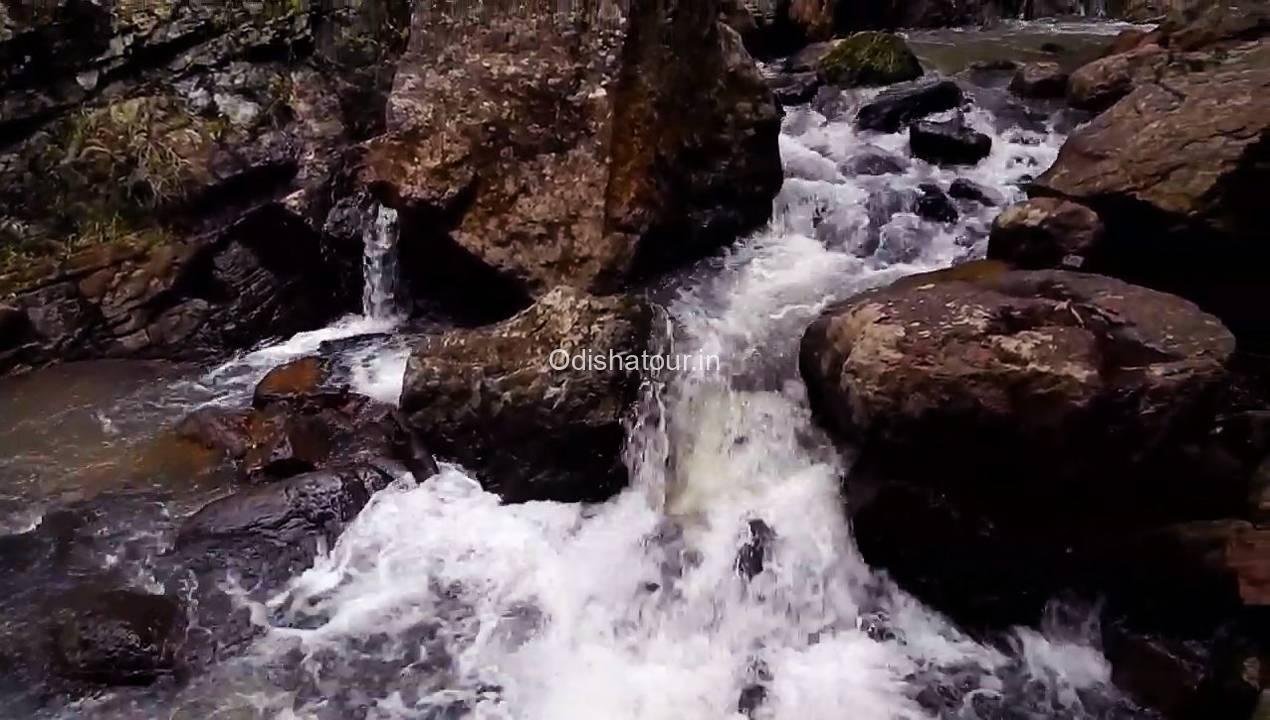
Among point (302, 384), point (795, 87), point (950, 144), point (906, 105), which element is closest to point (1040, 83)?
point (906, 105)

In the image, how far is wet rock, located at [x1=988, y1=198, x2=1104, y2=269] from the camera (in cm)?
570

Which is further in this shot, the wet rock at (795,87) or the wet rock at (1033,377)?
the wet rock at (795,87)

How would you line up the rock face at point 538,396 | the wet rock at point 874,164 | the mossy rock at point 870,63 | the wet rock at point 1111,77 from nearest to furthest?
the rock face at point 538,396
the wet rock at point 874,164
the wet rock at point 1111,77
the mossy rock at point 870,63

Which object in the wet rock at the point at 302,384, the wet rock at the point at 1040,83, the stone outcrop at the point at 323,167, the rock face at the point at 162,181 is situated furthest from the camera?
the wet rock at the point at 1040,83

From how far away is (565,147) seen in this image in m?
7.05

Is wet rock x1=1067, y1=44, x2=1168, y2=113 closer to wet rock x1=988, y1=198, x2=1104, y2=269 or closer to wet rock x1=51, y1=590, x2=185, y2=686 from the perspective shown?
wet rock x1=988, y1=198, x2=1104, y2=269

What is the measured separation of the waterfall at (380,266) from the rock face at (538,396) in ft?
6.28

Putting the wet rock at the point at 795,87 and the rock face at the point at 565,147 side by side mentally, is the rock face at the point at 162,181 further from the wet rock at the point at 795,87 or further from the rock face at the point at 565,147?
the wet rock at the point at 795,87

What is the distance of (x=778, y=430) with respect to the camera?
5.60m

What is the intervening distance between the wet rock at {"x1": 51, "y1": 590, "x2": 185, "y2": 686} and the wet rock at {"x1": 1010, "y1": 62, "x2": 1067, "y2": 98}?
906 centimetres

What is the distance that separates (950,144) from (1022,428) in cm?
471

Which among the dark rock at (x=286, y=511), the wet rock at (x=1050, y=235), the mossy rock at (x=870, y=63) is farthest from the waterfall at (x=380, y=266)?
the mossy rock at (x=870, y=63)

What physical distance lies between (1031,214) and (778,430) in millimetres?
2056

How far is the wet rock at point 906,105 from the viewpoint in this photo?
925 cm
